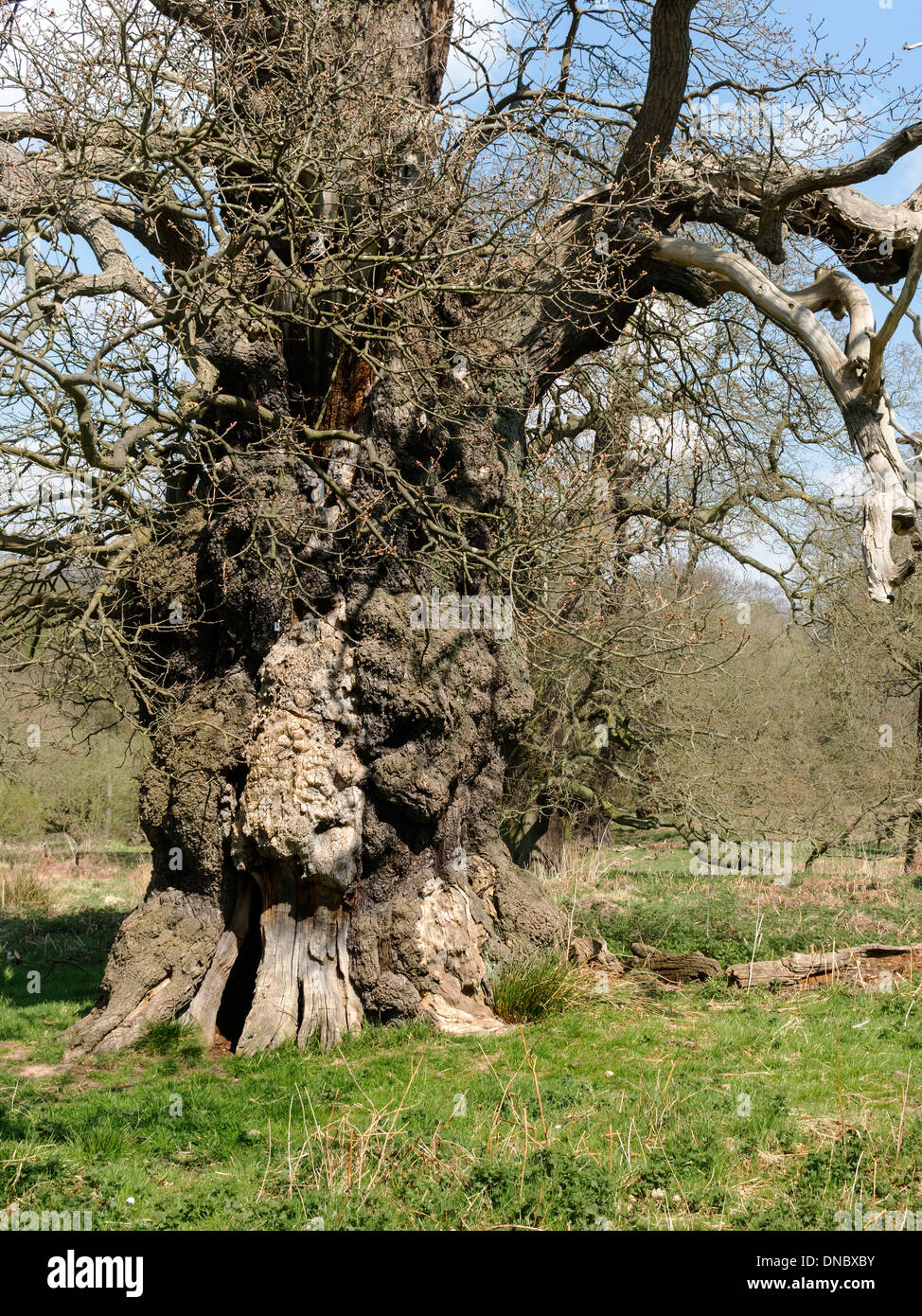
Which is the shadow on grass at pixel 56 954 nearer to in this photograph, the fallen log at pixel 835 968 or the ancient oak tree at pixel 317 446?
the ancient oak tree at pixel 317 446

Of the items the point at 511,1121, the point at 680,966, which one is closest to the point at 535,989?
the point at 680,966

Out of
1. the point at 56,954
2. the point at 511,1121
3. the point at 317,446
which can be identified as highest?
the point at 317,446

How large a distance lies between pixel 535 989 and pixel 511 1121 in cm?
247

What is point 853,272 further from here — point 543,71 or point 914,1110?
point 914,1110

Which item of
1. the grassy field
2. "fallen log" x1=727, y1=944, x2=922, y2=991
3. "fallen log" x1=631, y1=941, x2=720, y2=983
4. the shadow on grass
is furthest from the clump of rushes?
the shadow on grass

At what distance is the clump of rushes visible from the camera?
25.3ft

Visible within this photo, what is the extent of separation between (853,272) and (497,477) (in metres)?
3.59

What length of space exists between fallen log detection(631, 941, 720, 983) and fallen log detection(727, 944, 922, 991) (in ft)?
0.96

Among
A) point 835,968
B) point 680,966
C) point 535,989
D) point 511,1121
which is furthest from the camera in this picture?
point 680,966

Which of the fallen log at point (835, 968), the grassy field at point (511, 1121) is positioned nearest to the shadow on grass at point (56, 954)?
the grassy field at point (511, 1121)

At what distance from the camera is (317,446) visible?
8.14 metres

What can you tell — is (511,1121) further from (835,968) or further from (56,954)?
(56,954)

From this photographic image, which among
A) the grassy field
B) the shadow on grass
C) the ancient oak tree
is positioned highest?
the ancient oak tree

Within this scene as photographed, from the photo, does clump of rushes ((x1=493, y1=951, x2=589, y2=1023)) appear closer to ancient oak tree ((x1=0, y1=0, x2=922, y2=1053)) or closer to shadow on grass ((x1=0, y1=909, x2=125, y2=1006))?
ancient oak tree ((x1=0, y1=0, x2=922, y2=1053))
